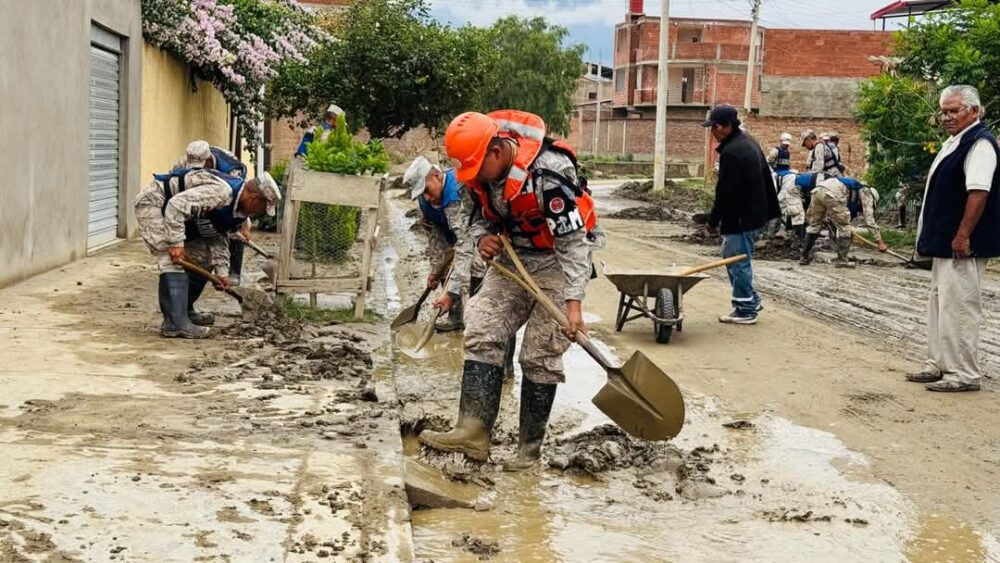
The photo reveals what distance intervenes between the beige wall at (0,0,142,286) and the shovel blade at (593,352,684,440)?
6766 mm

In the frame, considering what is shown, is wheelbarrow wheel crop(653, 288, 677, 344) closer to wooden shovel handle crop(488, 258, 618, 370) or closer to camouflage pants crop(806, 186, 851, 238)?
wooden shovel handle crop(488, 258, 618, 370)

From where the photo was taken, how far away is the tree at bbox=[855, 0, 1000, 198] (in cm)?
1794

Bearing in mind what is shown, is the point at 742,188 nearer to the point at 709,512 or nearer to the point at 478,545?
the point at 709,512

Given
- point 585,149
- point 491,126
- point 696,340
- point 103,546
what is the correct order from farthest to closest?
point 585,149 < point 696,340 < point 491,126 < point 103,546

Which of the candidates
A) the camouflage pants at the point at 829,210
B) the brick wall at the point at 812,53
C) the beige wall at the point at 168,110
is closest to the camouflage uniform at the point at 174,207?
the beige wall at the point at 168,110

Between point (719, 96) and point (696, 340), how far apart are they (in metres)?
64.4

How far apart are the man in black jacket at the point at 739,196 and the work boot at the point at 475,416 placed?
5.46 m

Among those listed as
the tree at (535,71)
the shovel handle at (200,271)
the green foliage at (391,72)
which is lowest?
the shovel handle at (200,271)

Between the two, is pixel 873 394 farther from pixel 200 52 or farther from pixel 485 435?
pixel 200 52

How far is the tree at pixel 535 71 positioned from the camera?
6031 cm

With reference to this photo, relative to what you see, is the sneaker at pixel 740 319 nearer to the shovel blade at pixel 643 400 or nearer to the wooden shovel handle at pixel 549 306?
the shovel blade at pixel 643 400

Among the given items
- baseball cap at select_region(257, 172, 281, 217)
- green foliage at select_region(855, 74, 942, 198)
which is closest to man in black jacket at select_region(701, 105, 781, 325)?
baseball cap at select_region(257, 172, 281, 217)

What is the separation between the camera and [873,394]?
323 inches

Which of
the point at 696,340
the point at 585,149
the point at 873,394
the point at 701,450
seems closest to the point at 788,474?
the point at 701,450
